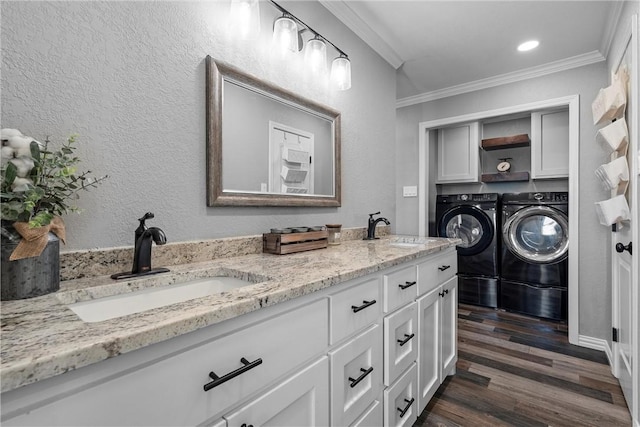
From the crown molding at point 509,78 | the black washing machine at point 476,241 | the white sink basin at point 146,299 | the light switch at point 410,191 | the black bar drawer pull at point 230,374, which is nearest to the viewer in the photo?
the black bar drawer pull at point 230,374

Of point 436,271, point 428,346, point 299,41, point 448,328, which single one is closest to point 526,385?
point 448,328

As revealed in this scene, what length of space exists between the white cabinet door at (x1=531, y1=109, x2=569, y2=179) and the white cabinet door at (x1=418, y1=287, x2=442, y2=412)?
2.34m

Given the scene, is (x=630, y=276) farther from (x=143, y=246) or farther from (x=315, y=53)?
(x=143, y=246)

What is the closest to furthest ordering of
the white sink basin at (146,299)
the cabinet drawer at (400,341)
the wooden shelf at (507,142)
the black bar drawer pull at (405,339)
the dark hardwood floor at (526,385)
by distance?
the white sink basin at (146,299), the cabinet drawer at (400,341), the black bar drawer pull at (405,339), the dark hardwood floor at (526,385), the wooden shelf at (507,142)

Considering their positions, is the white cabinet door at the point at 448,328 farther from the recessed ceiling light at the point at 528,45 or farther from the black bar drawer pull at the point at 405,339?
the recessed ceiling light at the point at 528,45

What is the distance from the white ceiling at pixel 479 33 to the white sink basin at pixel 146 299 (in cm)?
179

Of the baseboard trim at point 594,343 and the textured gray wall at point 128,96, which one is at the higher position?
the textured gray wall at point 128,96

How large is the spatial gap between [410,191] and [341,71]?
209 centimetres

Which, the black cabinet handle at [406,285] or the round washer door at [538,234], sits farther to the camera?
the round washer door at [538,234]

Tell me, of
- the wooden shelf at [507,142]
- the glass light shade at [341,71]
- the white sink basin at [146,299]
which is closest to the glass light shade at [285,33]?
the glass light shade at [341,71]

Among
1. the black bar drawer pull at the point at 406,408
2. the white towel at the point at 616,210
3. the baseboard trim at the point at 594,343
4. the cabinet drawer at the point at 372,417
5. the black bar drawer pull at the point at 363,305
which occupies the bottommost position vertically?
the baseboard trim at the point at 594,343

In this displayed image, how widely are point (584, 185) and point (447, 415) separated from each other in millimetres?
2233

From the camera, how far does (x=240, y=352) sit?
695 mm

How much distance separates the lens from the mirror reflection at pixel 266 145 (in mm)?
1312
